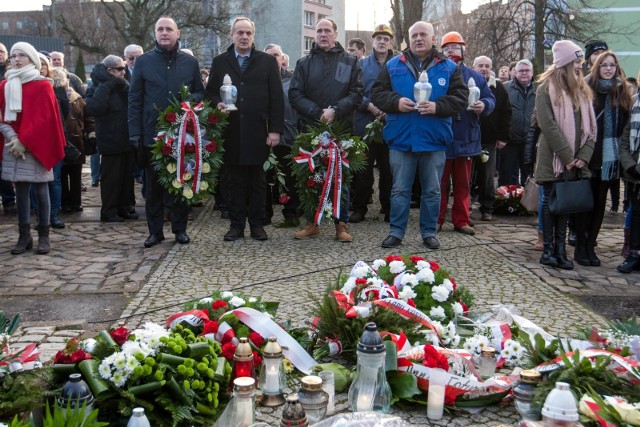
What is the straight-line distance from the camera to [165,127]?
7.91 metres

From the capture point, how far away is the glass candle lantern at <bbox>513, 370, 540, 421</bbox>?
3.61m

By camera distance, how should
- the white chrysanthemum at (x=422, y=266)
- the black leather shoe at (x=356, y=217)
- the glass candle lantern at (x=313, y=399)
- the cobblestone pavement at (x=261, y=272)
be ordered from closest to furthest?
the glass candle lantern at (x=313, y=399) < the white chrysanthemum at (x=422, y=266) < the cobblestone pavement at (x=261, y=272) < the black leather shoe at (x=356, y=217)

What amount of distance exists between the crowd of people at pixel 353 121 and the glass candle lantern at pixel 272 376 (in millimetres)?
4205

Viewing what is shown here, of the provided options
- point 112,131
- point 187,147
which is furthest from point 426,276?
point 112,131

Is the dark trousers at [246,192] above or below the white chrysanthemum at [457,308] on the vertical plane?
above

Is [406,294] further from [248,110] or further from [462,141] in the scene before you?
[462,141]

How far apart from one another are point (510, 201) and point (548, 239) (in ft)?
11.4

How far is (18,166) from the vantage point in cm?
773

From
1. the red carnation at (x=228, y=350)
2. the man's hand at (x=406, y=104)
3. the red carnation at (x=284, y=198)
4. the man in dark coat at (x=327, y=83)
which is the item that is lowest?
the red carnation at (x=228, y=350)

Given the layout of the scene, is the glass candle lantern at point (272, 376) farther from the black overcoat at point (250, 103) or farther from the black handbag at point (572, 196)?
the black overcoat at point (250, 103)

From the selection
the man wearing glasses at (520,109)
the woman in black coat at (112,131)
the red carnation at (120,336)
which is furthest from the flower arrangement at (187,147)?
the man wearing glasses at (520,109)

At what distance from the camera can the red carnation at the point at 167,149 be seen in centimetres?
792

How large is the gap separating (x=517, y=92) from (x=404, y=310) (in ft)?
26.0

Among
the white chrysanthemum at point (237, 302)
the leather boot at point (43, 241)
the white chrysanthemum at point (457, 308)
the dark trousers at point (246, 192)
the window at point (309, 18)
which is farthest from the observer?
the window at point (309, 18)
